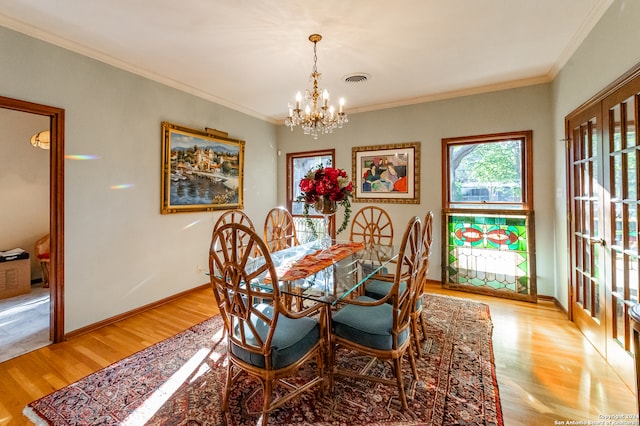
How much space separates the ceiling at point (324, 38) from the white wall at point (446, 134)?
25 cm

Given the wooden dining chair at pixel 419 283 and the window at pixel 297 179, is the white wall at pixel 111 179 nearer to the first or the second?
the window at pixel 297 179

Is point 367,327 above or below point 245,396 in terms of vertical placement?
above

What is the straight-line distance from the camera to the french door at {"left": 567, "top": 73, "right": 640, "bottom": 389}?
1906 millimetres

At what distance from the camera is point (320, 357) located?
6.12ft

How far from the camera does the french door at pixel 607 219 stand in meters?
1.91

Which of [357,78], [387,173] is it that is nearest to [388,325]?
[357,78]

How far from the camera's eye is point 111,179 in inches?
116

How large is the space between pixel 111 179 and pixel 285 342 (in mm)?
2607

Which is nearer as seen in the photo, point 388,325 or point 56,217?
point 388,325

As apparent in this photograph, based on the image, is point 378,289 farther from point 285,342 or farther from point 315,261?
point 285,342

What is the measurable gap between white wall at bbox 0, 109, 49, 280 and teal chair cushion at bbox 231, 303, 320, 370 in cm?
464

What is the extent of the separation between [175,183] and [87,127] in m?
1.02

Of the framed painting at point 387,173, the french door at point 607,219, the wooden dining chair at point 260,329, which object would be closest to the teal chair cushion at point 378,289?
the wooden dining chair at point 260,329

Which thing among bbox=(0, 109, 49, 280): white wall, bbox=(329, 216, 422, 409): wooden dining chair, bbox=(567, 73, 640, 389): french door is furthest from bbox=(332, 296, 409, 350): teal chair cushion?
bbox=(0, 109, 49, 280): white wall
